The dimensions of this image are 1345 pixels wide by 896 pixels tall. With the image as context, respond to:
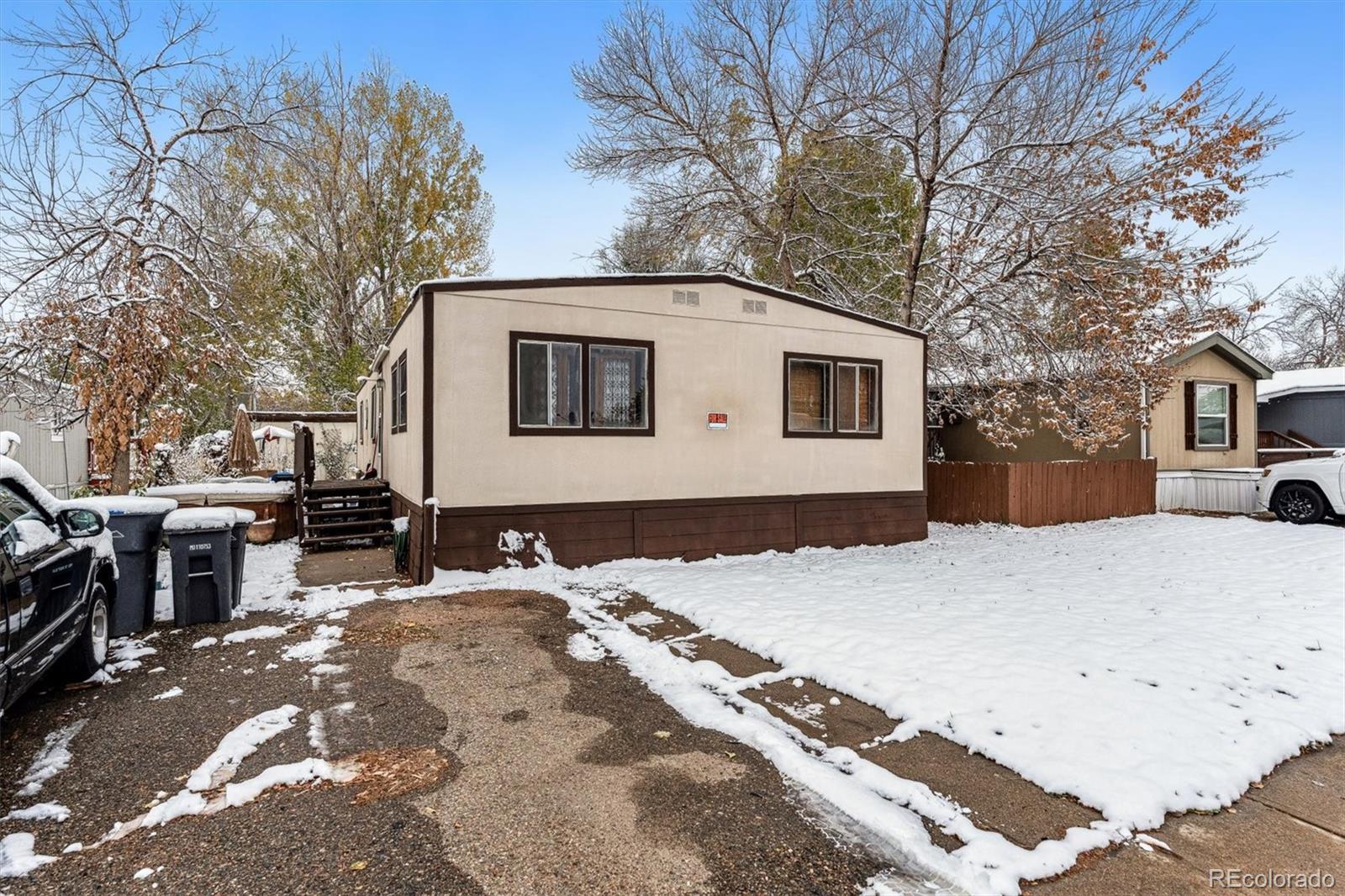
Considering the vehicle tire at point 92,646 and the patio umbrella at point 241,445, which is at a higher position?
the patio umbrella at point 241,445

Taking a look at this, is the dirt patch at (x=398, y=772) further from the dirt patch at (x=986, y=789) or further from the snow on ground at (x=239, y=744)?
the dirt patch at (x=986, y=789)

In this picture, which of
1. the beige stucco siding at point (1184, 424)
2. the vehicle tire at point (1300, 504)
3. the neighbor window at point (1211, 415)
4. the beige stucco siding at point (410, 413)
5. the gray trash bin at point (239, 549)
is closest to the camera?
the gray trash bin at point (239, 549)

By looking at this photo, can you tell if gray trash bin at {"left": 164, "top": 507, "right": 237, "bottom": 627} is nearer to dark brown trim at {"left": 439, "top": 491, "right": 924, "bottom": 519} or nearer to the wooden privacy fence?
dark brown trim at {"left": 439, "top": 491, "right": 924, "bottom": 519}

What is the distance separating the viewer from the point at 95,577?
4.60 m

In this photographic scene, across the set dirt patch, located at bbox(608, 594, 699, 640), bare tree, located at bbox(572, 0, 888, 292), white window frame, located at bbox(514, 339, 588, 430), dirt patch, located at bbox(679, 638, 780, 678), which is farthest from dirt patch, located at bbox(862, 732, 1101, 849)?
bare tree, located at bbox(572, 0, 888, 292)

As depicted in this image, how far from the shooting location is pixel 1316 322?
3180cm

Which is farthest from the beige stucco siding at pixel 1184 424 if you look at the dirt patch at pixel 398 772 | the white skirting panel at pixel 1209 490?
the dirt patch at pixel 398 772

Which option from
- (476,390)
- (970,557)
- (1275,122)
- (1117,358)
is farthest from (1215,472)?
(476,390)

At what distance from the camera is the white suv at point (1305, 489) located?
1117 cm

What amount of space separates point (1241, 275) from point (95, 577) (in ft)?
53.3

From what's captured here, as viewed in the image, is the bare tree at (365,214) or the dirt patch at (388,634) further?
the bare tree at (365,214)

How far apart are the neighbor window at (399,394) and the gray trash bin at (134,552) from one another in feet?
11.5

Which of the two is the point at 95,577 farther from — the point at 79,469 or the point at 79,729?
the point at 79,469

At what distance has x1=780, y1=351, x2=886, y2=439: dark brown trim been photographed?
30.5 feet
